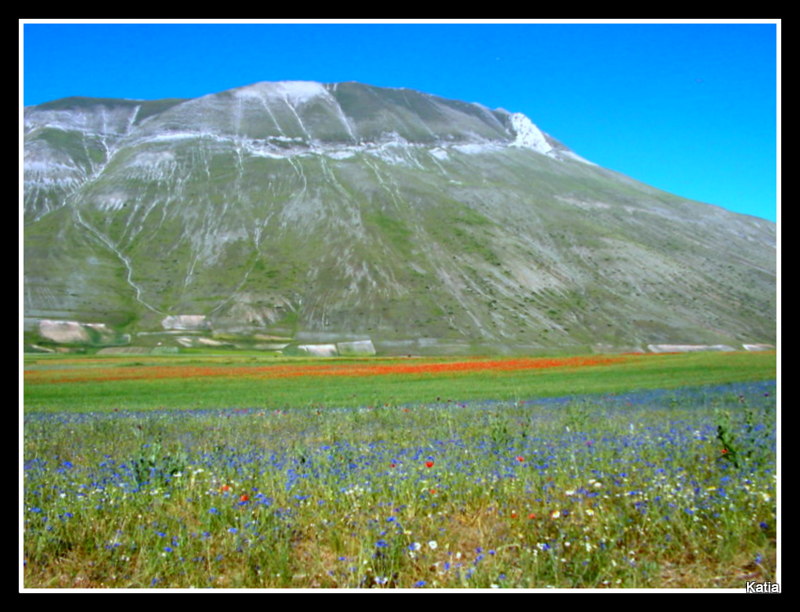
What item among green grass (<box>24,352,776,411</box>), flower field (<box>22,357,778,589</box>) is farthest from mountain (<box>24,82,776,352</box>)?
flower field (<box>22,357,778,589</box>)

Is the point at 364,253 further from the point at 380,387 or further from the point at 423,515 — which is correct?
the point at 423,515

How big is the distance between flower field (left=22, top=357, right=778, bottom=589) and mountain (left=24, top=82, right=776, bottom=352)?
3605 inches

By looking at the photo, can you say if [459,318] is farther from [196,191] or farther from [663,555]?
[663,555]

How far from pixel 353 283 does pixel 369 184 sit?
52.5 meters

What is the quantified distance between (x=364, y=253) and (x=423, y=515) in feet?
420

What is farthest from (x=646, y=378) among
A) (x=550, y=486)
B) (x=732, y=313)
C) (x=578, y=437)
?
(x=732, y=313)

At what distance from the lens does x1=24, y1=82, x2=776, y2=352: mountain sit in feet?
360

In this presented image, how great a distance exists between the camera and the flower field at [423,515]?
5422 millimetres

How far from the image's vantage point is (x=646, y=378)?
2997 cm

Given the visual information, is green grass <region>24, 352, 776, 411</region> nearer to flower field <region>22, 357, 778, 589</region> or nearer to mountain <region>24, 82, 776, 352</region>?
flower field <region>22, 357, 778, 589</region>

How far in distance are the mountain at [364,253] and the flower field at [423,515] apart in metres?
91.6

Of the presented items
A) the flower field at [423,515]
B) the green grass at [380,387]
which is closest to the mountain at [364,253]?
the green grass at [380,387]

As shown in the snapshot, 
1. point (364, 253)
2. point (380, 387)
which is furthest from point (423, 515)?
point (364, 253)

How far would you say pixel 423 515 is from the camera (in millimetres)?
6723
